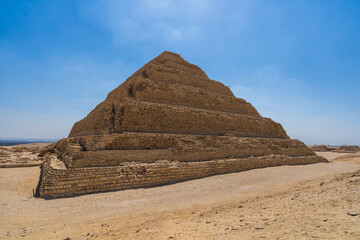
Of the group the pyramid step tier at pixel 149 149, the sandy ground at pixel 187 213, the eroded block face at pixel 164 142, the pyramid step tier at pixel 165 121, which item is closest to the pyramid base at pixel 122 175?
the eroded block face at pixel 164 142

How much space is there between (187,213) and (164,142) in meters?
5.97

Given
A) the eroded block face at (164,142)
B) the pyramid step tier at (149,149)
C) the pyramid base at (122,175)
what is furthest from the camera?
the pyramid step tier at (149,149)

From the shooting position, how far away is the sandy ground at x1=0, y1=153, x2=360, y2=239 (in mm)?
3254

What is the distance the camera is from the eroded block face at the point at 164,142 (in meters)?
8.26

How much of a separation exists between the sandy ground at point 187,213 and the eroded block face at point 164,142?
76cm

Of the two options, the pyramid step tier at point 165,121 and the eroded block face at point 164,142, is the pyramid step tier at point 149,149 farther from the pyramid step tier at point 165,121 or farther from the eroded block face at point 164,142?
the pyramid step tier at point 165,121

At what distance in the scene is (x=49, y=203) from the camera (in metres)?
6.56

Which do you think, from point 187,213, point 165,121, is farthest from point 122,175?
point 165,121

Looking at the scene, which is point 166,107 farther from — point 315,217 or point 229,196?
point 315,217

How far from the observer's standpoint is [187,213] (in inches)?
224

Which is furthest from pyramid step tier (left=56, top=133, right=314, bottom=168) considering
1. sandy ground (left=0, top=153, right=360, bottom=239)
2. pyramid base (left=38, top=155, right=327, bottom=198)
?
sandy ground (left=0, top=153, right=360, bottom=239)

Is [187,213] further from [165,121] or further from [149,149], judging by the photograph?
[165,121]

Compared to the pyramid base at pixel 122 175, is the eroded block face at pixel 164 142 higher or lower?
higher

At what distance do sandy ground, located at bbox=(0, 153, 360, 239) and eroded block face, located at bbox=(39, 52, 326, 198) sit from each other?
76cm
